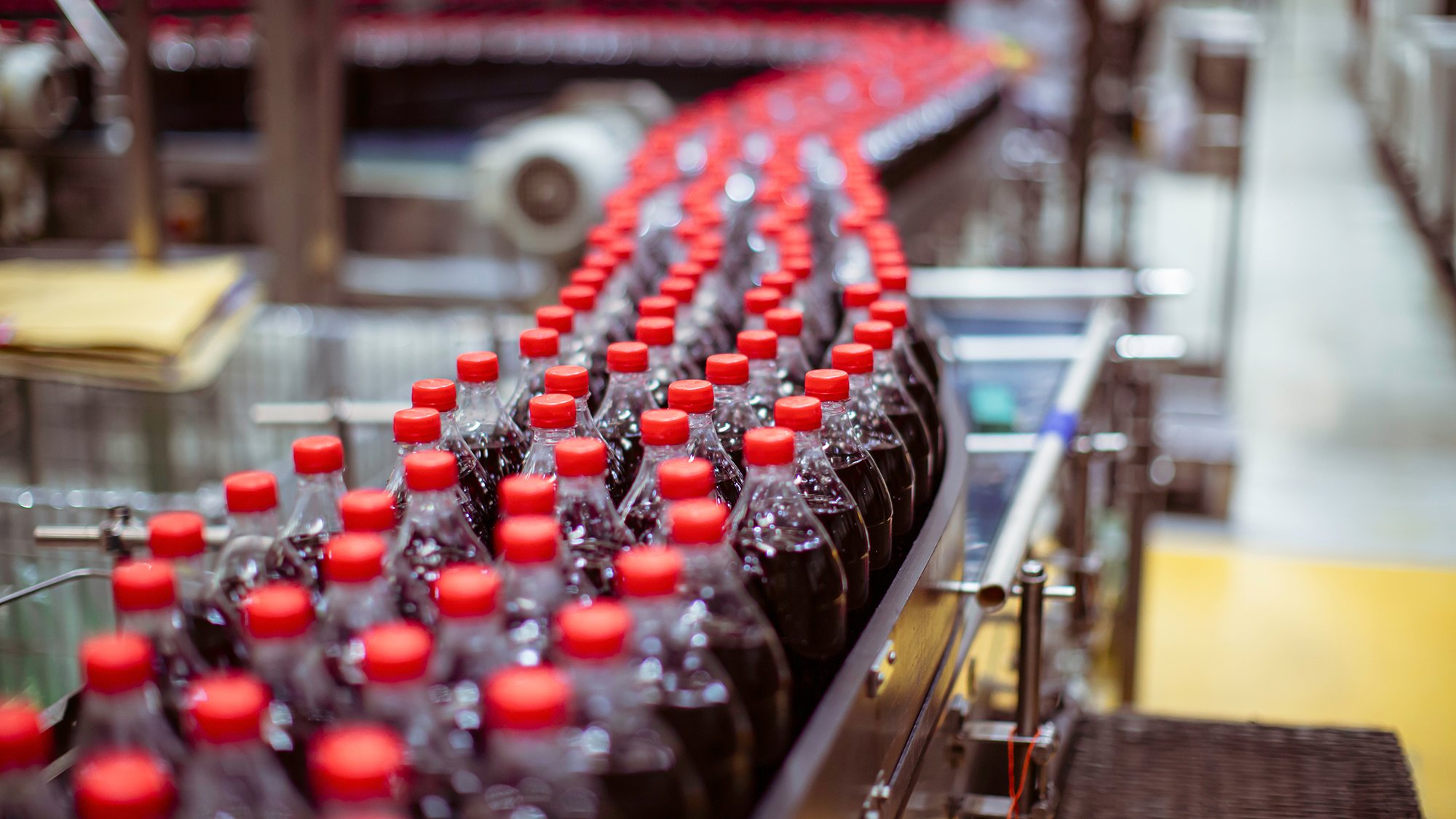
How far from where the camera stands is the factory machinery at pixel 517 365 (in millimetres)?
1327

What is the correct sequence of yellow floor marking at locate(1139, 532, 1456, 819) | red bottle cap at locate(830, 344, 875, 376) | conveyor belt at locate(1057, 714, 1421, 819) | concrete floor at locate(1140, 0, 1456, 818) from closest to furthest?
red bottle cap at locate(830, 344, 875, 376) < conveyor belt at locate(1057, 714, 1421, 819) < yellow floor marking at locate(1139, 532, 1456, 819) < concrete floor at locate(1140, 0, 1456, 818)

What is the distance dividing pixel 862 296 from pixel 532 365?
378 millimetres

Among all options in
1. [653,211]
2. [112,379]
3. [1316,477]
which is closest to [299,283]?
[112,379]

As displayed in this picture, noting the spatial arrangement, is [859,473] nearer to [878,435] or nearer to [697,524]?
[878,435]

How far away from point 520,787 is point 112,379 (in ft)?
6.12

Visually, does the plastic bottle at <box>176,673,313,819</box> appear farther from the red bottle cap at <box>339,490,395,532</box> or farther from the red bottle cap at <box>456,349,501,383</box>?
the red bottle cap at <box>456,349,501,383</box>

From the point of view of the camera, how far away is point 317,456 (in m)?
0.88

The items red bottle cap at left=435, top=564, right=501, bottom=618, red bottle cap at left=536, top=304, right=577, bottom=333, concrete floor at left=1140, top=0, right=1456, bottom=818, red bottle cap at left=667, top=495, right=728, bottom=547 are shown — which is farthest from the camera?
concrete floor at left=1140, top=0, right=1456, bottom=818

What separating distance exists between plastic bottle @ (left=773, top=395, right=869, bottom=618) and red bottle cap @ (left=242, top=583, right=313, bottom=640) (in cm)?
42

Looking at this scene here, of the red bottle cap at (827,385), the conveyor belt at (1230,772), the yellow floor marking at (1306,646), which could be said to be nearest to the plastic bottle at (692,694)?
the red bottle cap at (827,385)

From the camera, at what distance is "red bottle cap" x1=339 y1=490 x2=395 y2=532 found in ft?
2.53

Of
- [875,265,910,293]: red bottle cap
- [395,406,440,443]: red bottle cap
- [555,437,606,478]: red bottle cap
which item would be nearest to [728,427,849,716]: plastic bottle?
[555,437,606,478]: red bottle cap

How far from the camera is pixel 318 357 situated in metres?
2.57

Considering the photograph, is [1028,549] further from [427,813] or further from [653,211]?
[427,813]
